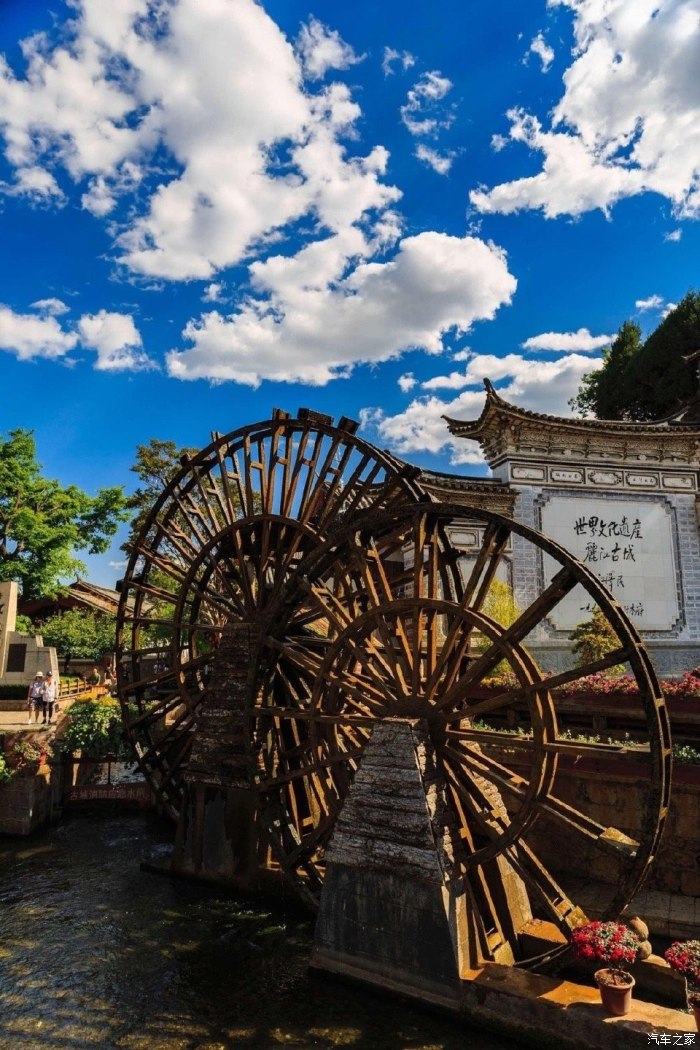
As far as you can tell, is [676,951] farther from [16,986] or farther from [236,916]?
[16,986]

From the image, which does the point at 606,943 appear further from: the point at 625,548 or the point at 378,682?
the point at 625,548

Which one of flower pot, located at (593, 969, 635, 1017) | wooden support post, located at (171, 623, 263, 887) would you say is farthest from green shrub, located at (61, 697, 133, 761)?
flower pot, located at (593, 969, 635, 1017)

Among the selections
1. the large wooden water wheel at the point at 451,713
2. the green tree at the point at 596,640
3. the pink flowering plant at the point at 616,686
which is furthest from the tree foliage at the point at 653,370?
the large wooden water wheel at the point at 451,713

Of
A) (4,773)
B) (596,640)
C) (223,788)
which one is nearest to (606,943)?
(223,788)

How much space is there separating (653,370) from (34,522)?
26.0m

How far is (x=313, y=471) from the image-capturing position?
9.82 metres

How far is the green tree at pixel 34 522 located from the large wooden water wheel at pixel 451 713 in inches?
638

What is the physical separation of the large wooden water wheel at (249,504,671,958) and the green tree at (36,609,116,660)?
16295 millimetres

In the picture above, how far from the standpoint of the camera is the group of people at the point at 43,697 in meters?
13.7

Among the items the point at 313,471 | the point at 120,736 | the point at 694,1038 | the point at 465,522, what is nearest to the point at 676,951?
the point at 694,1038

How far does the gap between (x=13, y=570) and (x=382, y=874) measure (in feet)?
65.1

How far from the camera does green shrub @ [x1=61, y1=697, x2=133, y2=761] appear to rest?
41.5 feet

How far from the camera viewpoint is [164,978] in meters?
6.59

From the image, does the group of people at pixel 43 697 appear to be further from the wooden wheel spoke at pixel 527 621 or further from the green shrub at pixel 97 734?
the wooden wheel spoke at pixel 527 621
